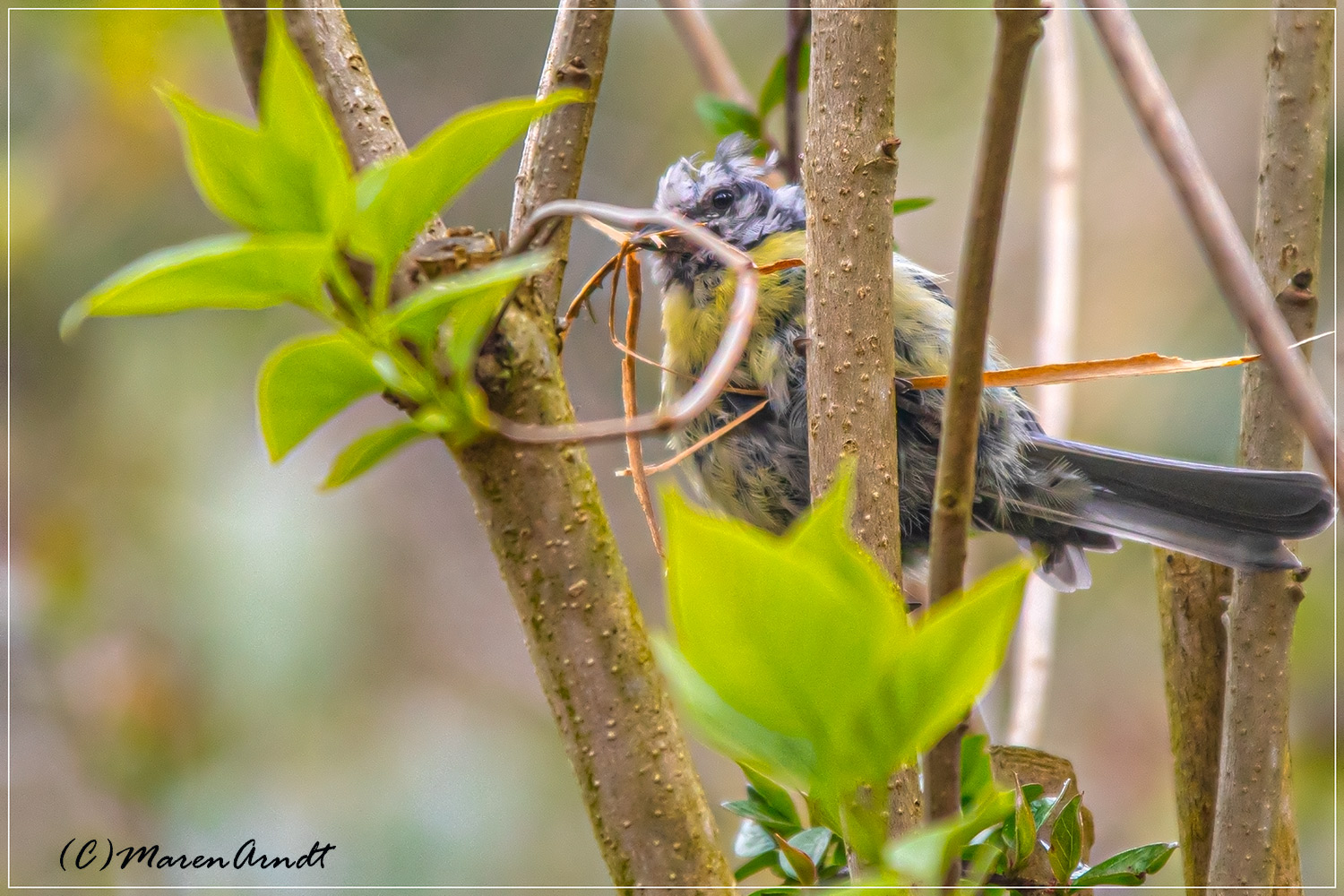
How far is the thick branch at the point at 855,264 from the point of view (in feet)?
2.06

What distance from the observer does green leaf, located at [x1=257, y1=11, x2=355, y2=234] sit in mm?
365

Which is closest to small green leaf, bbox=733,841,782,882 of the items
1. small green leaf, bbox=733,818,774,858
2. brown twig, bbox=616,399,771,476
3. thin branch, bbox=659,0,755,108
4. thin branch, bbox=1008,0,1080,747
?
small green leaf, bbox=733,818,774,858

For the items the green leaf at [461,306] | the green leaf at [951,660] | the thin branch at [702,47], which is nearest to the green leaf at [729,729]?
the green leaf at [951,660]

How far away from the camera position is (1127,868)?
0.58m

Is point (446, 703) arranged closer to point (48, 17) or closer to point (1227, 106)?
point (48, 17)

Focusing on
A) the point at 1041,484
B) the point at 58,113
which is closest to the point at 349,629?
the point at 58,113

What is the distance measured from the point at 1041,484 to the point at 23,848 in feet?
6.18

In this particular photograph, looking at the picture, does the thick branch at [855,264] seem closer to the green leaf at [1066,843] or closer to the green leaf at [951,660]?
the green leaf at [1066,843]

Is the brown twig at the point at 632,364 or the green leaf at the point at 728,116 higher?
the green leaf at the point at 728,116

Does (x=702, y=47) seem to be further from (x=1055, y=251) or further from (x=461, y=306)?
(x=461, y=306)

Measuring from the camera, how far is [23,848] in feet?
6.25

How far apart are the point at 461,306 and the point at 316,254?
8 cm

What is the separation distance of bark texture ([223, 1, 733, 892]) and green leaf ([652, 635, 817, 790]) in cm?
22

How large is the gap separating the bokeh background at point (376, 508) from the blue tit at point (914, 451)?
43 cm
